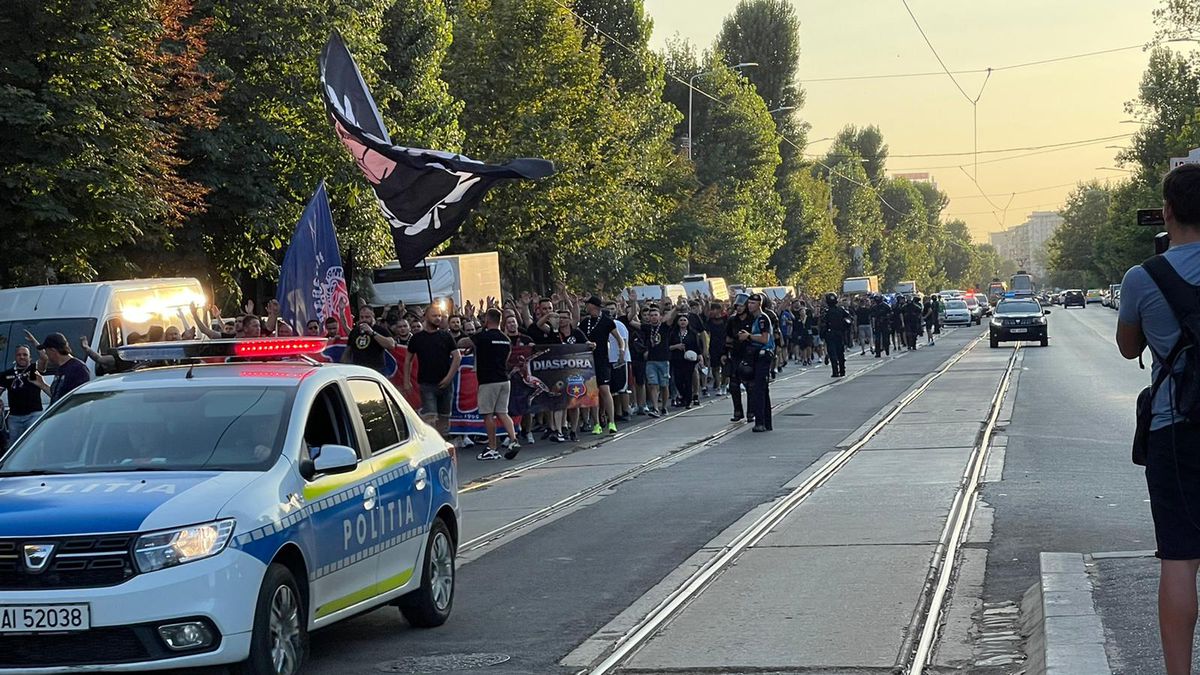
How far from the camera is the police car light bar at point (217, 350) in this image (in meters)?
8.68

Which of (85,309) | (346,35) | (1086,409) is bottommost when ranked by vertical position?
(1086,409)

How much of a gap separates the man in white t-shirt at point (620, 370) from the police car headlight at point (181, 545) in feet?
56.8

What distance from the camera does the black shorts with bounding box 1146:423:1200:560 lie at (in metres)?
5.40

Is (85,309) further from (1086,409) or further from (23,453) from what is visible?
(1086,409)

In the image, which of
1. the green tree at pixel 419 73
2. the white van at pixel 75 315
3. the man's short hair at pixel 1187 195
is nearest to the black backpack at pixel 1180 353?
the man's short hair at pixel 1187 195

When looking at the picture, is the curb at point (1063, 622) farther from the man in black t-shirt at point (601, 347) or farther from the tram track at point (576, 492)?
the man in black t-shirt at point (601, 347)

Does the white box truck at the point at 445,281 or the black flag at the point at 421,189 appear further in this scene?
the white box truck at the point at 445,281

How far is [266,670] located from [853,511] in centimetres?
713

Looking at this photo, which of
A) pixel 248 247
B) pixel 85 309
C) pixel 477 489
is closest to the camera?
pixel 477 489

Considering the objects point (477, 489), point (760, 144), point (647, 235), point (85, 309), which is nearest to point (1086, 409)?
point (477, 489)

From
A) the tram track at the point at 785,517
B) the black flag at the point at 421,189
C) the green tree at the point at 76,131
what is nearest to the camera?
the tram track at the point at 785,517

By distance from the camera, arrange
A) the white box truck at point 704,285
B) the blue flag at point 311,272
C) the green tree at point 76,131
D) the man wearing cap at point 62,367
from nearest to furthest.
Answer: the man wearing cap at point 62,367 → the blue flag at point 311,272 → the green tree at point 76,131 → the white box truck at point 704,285

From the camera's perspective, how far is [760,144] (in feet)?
260

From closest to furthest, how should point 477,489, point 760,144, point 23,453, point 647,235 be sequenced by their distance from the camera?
1. point 23,453
2. point 477,489
3. point 647,235
4. point 760,144
